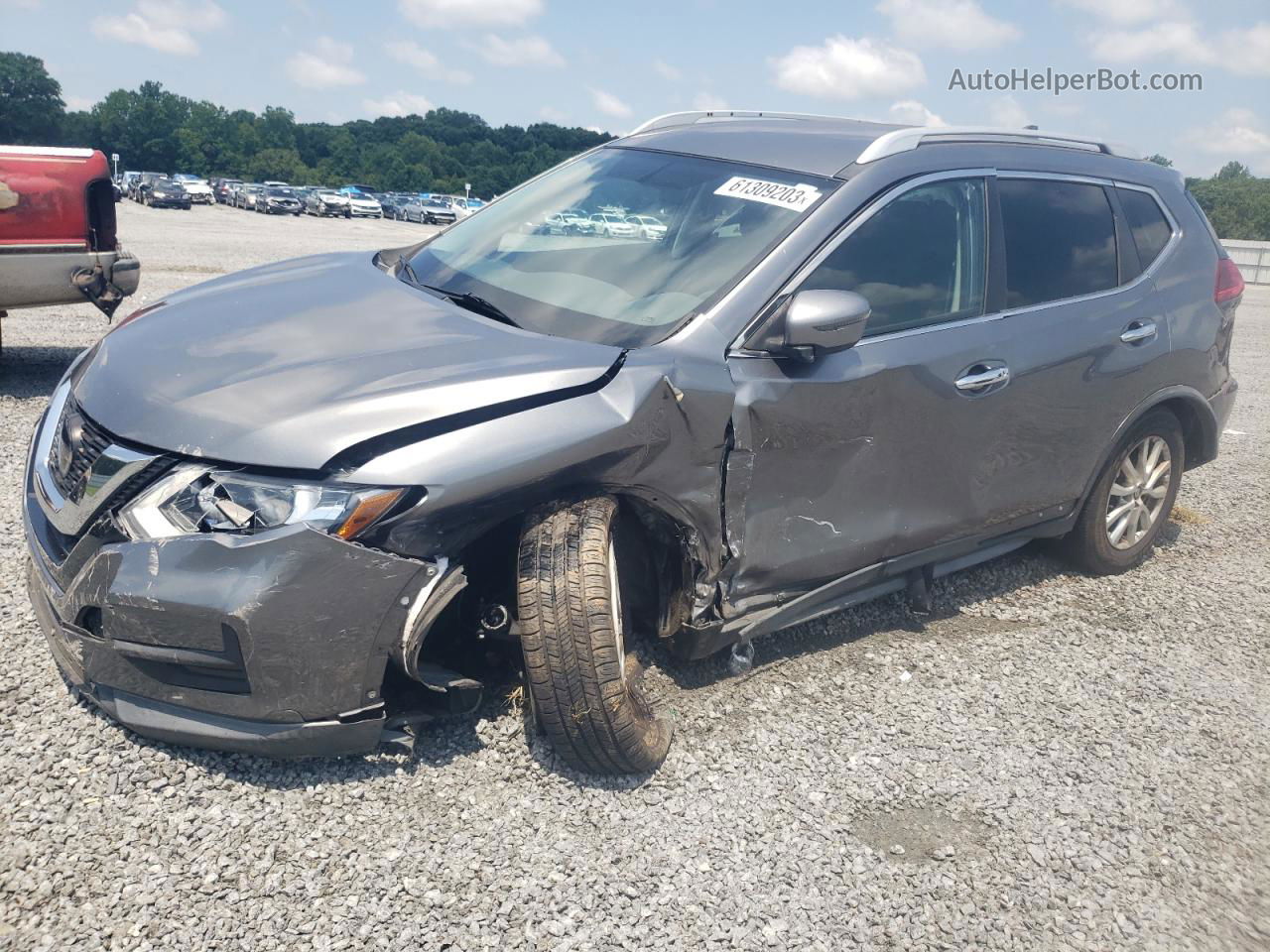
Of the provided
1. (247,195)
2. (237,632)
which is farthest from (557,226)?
(247,195)

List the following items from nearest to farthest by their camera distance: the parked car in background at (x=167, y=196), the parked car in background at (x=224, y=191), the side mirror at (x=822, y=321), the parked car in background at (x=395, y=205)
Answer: the side mirror at (x=822, y=321) < the parked car in background at (x=167, y=196) < the parked car in background at (x=395, y=205) < the parked car in background at (x=224, y=191)

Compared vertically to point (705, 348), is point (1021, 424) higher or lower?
lower

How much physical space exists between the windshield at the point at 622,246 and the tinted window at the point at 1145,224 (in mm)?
1861

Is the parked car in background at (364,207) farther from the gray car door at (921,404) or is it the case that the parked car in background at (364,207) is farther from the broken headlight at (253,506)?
the broken headlight at (253,506)

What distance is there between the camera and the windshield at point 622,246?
3.24 m

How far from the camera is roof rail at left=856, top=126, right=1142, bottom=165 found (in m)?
3.60

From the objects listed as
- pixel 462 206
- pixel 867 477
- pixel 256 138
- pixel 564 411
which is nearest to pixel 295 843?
pixel 564 411

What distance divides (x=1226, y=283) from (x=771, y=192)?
2.75 meters

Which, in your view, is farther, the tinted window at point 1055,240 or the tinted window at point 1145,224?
the tinted window at point 1145,224

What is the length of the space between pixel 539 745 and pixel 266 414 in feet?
4.15

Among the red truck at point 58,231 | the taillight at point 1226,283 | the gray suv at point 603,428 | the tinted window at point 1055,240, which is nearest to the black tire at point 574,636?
the gray suv at point 603,428

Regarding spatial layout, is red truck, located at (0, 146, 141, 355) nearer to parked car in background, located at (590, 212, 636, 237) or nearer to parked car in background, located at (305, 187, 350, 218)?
parked car in background, located at (590, 212, 636, 237)

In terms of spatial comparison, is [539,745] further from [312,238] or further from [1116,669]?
[312,238]

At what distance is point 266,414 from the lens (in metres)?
2.57
